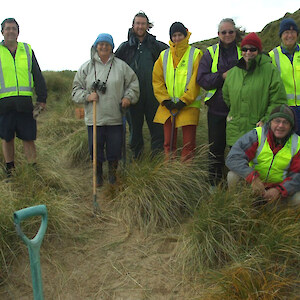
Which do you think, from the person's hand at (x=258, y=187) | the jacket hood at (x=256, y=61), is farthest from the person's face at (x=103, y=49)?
the person's hand at (x=258, y=187)

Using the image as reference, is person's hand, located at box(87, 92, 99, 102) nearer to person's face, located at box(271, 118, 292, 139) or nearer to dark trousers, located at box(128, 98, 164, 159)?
dark trousers, located at box(128, 98, 164, 159)

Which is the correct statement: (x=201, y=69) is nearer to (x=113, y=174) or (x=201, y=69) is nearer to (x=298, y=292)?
(x=113, y=174)

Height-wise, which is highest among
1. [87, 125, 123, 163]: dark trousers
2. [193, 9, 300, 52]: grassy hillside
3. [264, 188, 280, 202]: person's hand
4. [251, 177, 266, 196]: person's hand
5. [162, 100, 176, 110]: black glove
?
[193, 9, 300, 52]: grassy hillside

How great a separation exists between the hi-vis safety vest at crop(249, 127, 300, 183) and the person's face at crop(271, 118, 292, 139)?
12 cm

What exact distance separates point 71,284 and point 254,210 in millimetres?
1818

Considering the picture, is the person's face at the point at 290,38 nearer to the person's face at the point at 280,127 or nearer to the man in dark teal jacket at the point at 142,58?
the person's face at the point at 280,127

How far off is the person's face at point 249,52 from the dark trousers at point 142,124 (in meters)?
1.66

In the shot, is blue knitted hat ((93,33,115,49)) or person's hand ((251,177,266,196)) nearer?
person's hand ((251,177,266,196))

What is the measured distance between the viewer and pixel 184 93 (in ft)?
14.7

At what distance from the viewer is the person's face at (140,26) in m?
4.79

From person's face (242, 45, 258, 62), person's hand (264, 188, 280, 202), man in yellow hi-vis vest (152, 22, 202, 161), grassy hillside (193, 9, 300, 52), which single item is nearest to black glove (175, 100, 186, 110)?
man in yellow hi-vis vest (152, 22, 202, 161)

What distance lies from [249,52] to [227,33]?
46 cm

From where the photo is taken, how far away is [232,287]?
2691 mm

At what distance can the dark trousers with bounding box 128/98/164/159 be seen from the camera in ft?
16.9
